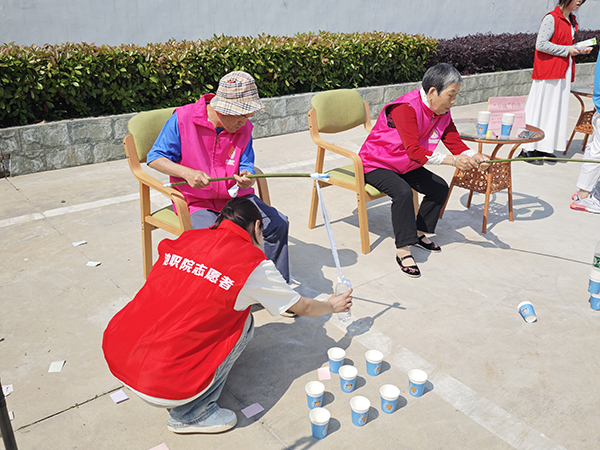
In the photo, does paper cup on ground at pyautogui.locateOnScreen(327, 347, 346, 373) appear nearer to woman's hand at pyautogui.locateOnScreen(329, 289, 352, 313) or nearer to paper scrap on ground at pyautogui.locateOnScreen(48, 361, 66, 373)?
woman's hand at pyautogui.locateOnScreen(329, 289, 352, 313)

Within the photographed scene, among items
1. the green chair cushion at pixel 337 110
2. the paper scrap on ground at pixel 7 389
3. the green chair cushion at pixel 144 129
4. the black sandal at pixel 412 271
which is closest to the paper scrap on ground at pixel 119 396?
the paper scrap on ground at pixel 7 389

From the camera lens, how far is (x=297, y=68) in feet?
24.8

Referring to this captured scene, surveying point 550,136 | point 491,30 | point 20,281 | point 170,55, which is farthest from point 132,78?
point 491,30

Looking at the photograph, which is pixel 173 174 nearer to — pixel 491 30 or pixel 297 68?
pixel 297 68

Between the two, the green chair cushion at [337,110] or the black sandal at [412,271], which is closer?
the black sandal at [412,271]

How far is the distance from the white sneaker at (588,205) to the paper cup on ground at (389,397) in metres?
3.49

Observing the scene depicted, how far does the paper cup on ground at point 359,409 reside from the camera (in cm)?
238

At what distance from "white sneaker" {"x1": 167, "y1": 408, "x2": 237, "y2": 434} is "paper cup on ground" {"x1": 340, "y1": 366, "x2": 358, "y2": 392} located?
0.57 metres

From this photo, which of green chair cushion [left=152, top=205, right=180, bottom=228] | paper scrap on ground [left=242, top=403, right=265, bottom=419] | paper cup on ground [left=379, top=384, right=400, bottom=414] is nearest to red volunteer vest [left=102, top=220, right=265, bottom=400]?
paper scrap on ground [left=242, top=403, right=265, bottom=419]

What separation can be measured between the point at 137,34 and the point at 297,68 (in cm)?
230

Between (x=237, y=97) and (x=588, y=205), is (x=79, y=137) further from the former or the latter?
(x=588, y=205)

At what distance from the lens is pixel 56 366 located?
9.11 feet

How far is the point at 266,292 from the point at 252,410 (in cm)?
63

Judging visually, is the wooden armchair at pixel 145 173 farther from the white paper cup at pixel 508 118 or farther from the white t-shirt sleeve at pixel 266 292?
the white paper cup at pixel 508 118
